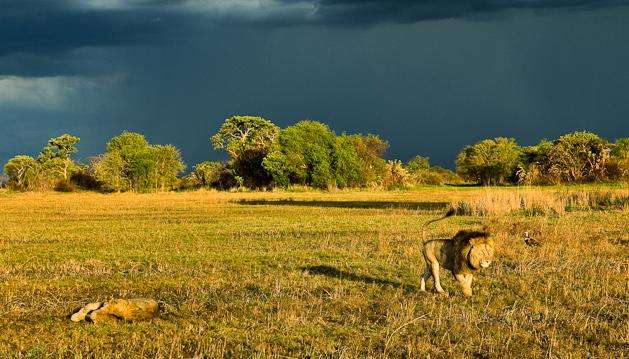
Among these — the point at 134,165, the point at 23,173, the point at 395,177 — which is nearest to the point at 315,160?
the point at 395,177

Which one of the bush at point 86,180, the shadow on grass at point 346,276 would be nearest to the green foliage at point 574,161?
the shadow on grass at point 346,276

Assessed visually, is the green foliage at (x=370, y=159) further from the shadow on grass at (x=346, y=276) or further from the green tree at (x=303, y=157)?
the shadow on grass at (x=346, y=276)

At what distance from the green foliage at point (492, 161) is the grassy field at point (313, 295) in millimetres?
73696

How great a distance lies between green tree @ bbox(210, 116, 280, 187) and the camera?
80.7 metres

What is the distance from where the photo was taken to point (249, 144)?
3706 inches

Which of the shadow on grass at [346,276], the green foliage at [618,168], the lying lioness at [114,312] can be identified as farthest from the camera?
the green foliage at [618,168]

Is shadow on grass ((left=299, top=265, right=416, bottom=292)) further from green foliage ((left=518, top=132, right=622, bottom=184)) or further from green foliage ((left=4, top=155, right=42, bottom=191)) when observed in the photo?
green foliage ((left=4, top=155, right=42, bottom=191))

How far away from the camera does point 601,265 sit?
46.2 ft

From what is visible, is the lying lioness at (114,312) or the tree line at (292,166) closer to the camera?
the lying lioness at (114,312)

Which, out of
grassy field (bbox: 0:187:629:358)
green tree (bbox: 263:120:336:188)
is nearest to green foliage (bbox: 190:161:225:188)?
green tree (bbox: 263:120:336:188)

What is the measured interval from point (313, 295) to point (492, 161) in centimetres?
8980

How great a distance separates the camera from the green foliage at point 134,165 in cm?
7881

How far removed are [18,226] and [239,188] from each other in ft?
169

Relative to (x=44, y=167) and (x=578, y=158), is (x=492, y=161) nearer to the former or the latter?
(x=578, y=158)
